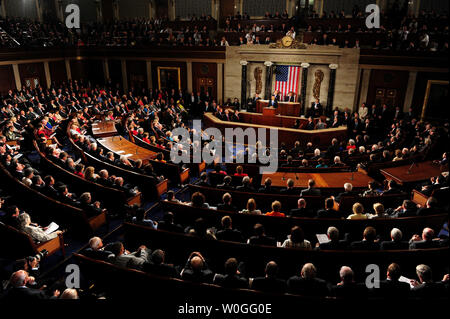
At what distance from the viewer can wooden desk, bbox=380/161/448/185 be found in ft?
23.4

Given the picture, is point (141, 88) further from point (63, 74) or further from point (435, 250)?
point (435, 250)

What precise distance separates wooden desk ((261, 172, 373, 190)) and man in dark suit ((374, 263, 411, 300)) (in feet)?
11.2

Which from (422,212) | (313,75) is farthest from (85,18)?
(422,212)

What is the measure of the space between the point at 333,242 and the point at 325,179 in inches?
123

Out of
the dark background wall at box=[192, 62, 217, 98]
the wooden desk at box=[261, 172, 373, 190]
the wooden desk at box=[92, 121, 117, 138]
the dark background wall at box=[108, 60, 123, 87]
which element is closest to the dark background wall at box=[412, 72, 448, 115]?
the wooden desk at box=[261, 172, 373, 190]

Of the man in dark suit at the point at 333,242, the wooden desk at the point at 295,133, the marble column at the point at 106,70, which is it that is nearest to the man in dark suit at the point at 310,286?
the man in dark suit at the point at 333,242

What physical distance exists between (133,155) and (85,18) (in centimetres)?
1990

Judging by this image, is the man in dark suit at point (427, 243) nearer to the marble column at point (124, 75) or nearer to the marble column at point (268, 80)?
the marble column at point (268, 80)

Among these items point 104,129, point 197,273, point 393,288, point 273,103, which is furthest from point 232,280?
point 273,103

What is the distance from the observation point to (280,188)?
6922mm

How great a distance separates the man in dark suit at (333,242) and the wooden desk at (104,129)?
426 inches

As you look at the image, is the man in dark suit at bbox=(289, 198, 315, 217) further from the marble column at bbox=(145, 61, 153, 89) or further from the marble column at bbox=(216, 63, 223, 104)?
the marble column at bbox=(145, 61, 153, 89)

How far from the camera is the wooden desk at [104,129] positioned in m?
12.7

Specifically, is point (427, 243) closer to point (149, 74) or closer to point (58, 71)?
point (149, 74)
